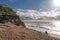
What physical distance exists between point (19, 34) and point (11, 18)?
52.3 feet

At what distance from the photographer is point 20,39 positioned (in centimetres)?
2562

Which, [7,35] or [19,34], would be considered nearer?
[7,35]

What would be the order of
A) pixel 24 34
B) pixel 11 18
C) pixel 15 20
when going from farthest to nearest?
pixel 15 20
pixel 11 18
pixel 24 34

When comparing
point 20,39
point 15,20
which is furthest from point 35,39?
point 15,20

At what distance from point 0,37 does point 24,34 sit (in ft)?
15.2

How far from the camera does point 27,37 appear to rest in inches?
1070

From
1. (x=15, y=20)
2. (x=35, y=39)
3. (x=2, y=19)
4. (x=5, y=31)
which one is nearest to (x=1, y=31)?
(x=5, y=31)

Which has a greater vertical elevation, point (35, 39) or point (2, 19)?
point (2, 19)

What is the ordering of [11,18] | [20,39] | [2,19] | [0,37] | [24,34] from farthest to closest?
[11,18], [2,19], [24,34], [20,39], [0,37]

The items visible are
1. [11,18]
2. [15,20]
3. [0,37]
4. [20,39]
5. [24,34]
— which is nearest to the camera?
[0,37]

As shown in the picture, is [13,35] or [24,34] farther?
[24,34]

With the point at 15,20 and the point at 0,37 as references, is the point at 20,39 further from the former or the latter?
the point at 15,20

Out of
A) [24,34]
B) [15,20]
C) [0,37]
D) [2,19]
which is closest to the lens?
[0,37]

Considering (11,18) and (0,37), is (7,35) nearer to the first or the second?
(0,37)
